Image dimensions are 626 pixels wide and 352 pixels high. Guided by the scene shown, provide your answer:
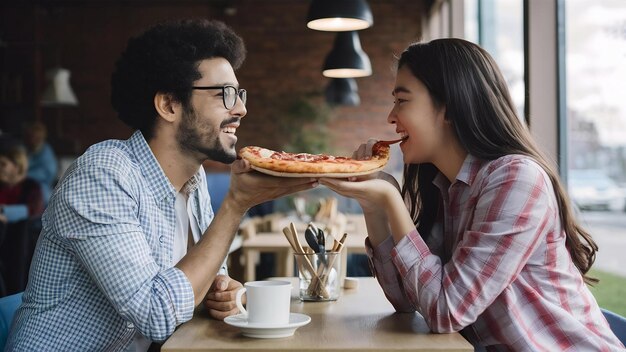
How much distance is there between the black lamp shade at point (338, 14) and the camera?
3.99 meters

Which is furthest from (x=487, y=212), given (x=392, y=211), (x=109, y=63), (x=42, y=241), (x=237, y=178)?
(x=109, y=63)

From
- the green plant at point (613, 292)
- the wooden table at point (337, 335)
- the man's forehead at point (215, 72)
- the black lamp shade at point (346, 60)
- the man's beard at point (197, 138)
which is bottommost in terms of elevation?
the green plant at point (613, 292)

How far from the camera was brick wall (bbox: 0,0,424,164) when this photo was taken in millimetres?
9000

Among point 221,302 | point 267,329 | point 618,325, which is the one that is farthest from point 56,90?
point 618,325

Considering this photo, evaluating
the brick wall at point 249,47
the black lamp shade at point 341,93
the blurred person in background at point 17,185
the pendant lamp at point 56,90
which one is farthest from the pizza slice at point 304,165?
the brick wall at point 249,47

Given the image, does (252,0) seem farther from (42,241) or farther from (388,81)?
(42,241)

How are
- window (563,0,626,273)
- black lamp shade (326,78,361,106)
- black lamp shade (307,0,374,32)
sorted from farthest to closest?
black lamp shade (326,78,361,106)
black lamp shade (307,0,374,32)
window (563,0,626,273)

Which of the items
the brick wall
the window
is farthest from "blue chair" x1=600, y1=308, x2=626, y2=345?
the brick wall

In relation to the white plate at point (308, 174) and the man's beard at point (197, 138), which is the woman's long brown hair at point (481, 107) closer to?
the white plate at point (308, 174)

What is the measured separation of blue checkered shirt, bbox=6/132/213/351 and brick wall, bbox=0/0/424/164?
23.8 ft

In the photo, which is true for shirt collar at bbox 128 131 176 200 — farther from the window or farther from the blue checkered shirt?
the window

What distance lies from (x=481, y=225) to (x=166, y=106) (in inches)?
36.6

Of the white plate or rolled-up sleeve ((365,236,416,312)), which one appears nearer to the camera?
the white plate

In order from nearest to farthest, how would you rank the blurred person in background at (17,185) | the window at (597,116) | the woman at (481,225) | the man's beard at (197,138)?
1. the woman at (481,225)
2. the man's beard at (197,138)
3. the window at (597,116)
4. the blurred person in background at (17,185)
